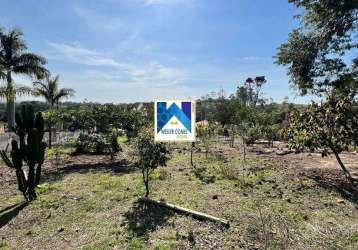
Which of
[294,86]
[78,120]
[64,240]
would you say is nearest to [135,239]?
[64,240]

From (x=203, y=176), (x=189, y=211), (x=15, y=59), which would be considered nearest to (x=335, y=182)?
(x=203, y=176)

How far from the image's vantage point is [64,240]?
4.46 meters

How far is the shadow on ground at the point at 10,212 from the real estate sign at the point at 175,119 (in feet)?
10.7

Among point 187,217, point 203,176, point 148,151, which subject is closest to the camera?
point 187,217

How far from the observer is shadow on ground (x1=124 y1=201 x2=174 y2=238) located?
15.2 ft

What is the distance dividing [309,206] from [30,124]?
609 cm

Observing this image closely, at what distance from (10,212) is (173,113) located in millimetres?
3885

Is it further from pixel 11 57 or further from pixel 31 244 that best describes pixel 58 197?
pixel 11 57

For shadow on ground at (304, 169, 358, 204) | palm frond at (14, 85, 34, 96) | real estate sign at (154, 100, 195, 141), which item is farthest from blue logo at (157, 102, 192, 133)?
palm frond at (14, 85, 34, 96)

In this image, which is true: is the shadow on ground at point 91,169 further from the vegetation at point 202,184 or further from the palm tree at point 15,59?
the palm tree at point 15,59

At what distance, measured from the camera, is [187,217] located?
5023mm

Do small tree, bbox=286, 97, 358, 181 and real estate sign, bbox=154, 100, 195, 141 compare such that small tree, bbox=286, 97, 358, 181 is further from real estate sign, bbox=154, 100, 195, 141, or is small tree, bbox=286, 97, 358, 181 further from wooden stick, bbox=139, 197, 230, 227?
wooden stick, bbox=139, 197, 230, 227

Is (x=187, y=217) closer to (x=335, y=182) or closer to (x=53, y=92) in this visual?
(x=335, y=182)

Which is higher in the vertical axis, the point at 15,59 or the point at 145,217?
the point at 15,59
